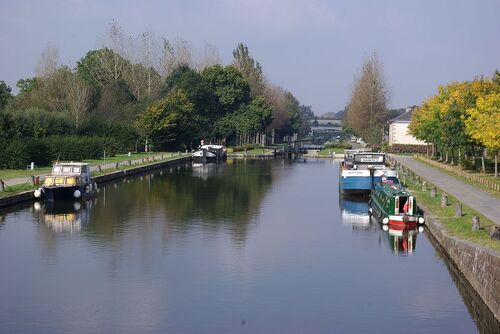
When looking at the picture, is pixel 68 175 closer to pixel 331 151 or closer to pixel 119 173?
A: pixel 119 173

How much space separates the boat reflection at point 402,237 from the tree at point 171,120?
68.7 m

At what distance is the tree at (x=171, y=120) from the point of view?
354 ft

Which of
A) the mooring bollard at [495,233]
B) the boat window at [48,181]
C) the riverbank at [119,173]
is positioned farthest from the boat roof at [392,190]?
the riverbank at [119,173]

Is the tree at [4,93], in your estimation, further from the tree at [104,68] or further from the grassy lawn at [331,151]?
the grassy lawn at [331,151]

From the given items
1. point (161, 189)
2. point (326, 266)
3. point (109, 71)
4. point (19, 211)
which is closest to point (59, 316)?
point (326, 266)

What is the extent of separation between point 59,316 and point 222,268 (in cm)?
831

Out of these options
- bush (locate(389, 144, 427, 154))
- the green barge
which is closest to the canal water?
the green barge

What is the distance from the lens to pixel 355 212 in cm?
4984

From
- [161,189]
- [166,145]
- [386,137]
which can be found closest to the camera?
[161,189]

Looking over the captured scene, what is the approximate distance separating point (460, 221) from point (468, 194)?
1334cm

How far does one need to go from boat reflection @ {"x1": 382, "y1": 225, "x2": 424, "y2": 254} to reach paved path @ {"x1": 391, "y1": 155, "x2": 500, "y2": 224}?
318 cm

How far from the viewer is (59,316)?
2450 centimetres

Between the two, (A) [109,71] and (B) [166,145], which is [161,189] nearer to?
(B) [166,145]

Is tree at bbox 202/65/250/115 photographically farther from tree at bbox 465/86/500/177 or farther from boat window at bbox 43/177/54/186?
boat window at bbox 43/177/54/186
